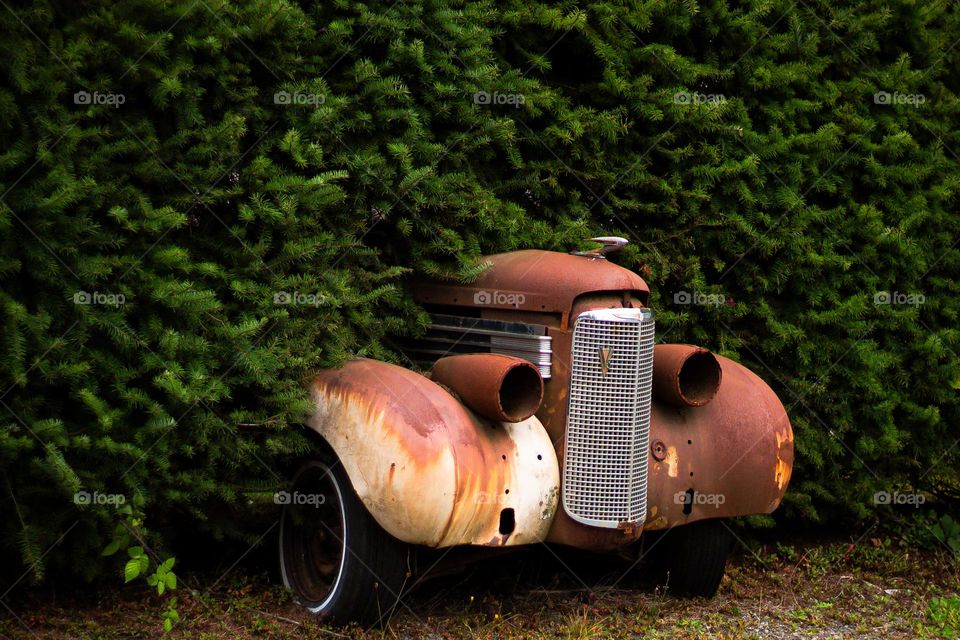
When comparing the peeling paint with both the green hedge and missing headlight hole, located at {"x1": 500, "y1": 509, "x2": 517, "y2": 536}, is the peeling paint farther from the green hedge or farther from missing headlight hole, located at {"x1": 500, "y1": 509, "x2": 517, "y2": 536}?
the green hedge

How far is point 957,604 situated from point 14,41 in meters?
5.25

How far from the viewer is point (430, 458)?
14.4ft

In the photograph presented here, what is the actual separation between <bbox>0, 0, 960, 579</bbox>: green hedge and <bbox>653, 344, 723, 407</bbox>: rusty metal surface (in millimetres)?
962

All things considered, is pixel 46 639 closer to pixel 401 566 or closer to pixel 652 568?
pixel 401 566

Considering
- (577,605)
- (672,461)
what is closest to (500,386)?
(672,461)

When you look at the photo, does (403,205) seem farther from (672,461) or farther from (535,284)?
(672,461)

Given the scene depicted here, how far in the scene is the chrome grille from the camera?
4.88 m

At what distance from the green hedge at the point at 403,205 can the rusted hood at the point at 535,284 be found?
119mm

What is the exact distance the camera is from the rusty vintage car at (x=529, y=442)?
4.49 m

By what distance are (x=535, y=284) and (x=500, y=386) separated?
0.74m

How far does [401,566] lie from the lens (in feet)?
15.3

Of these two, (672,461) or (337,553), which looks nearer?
(337,553)

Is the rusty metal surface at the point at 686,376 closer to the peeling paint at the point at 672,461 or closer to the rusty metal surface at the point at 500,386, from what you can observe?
the peeling paint at the point at 672,461

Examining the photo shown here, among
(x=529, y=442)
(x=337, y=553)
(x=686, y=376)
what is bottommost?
(x=337, y=553)
